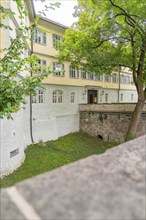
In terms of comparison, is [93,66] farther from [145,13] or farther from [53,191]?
[53,191]

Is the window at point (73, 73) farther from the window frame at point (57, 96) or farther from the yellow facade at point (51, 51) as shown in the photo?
the window frame at point (57, 96)

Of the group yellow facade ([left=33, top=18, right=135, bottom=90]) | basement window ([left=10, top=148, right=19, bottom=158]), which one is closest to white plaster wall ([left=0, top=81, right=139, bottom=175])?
basement window ([left=10, top=148, right=19, bottom=158])

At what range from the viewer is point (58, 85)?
1880cm

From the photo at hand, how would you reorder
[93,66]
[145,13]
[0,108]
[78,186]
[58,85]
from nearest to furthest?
1. [78,186]
2. [0,108]
3. [145,13]
4. [93,66]
5. [58,85]

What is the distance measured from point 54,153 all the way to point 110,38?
930 cm

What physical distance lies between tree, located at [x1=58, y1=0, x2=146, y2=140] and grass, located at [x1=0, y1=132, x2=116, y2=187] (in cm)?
393

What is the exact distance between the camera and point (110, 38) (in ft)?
48.5

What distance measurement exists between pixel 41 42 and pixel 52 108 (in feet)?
18.9

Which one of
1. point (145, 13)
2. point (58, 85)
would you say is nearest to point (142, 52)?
point (145, 13)

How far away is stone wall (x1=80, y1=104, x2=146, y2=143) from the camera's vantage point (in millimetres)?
18344

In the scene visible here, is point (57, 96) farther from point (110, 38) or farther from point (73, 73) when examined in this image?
point (110, 38)

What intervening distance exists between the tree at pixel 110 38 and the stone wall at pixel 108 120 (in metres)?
3.00

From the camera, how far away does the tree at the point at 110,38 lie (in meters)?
12.7

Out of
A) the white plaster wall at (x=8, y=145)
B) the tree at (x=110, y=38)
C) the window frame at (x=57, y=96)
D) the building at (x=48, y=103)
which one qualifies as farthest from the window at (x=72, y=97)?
the white plaster wall at (x=8, y=145)
